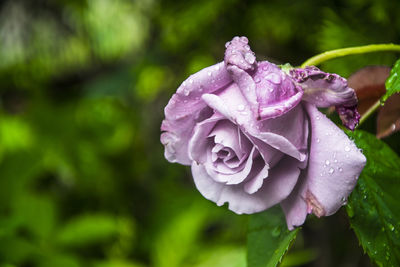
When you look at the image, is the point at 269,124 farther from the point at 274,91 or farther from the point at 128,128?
the point at 128,128

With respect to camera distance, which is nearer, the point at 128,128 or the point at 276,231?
the point at 276,231

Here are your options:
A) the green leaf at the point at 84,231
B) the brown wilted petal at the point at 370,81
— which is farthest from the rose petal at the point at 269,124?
→ the green leaf at the point at 84,231

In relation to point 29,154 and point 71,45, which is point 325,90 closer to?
point 29,154

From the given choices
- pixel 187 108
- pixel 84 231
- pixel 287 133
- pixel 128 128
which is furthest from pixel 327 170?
pixel 128 128

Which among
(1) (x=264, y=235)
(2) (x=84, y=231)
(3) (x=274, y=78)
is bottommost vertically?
(2) (x=84, y=231)

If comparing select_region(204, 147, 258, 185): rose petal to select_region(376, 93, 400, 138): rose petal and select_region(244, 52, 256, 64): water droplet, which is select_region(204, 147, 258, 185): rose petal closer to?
select_region(244, 52, 256, 64): water droplet

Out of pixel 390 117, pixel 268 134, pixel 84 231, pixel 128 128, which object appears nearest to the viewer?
pixel 268 134

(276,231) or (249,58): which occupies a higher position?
(249,58)

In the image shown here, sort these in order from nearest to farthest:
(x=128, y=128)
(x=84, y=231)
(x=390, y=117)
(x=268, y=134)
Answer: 1. (x=268, y=134)
2. (x=390, y=117)
3. (x=84, y=231)
4. (x=128, y=128)
